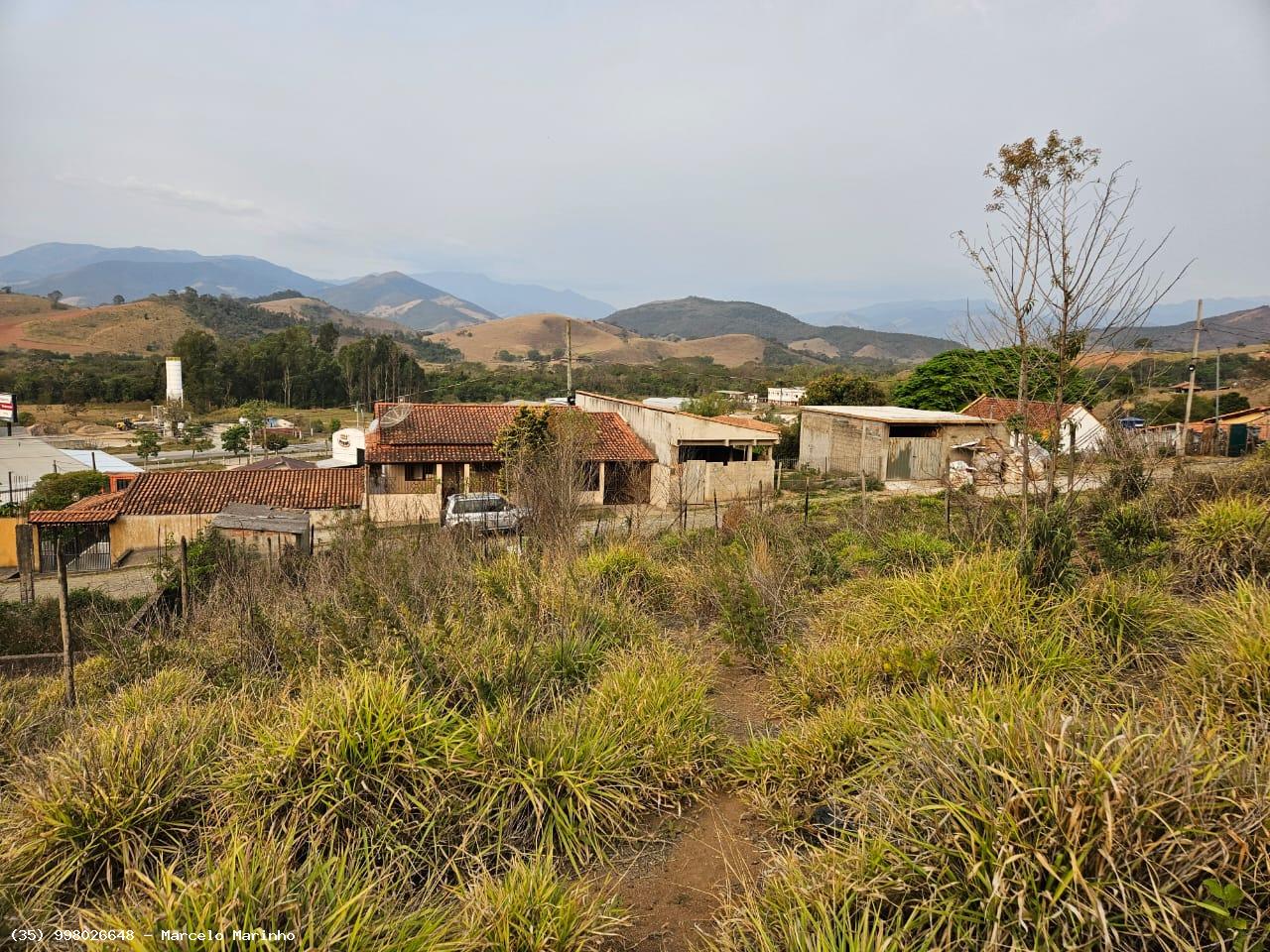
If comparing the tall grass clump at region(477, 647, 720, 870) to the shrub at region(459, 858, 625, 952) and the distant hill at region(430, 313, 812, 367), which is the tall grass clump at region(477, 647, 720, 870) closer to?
the shrub at region(459, 858, 625, 952)

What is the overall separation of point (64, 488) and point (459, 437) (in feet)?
57.5

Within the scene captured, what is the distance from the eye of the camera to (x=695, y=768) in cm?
448

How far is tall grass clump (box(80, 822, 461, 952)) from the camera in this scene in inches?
101

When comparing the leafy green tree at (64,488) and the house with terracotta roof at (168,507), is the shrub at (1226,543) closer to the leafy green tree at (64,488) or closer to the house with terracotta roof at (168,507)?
the house with terracotta roof at (168,507)

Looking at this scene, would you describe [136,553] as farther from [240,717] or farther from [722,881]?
[722,881]

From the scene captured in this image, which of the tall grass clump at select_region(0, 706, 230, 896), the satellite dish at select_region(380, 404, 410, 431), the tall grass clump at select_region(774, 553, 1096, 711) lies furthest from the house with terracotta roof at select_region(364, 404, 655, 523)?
the tall grass clump at select_region(0, 706, 230, 896)

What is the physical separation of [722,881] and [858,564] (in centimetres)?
601

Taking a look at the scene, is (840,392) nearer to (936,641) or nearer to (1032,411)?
(1032,411)

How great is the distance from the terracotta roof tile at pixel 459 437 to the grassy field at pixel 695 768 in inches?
779

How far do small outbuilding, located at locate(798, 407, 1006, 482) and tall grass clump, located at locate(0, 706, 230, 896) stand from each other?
23626mm

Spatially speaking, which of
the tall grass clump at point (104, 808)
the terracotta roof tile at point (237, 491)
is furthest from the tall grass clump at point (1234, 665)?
the terracotta roof tile at point (237, 491)

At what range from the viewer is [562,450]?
1206 centimetres

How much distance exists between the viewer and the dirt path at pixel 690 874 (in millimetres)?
3250

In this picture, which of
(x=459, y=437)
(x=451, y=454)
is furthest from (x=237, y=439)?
(x=451, y=454)
